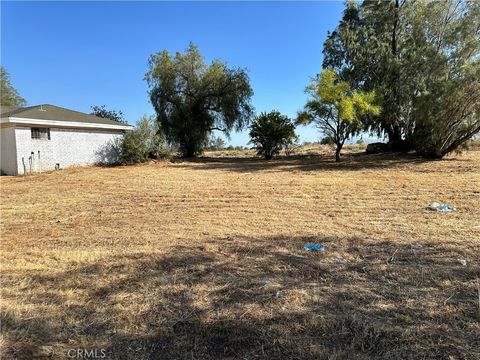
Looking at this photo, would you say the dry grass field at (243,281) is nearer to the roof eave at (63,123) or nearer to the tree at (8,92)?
the roof eave at (63,123)

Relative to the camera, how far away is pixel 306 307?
267 cm

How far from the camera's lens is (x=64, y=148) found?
15.4 metres

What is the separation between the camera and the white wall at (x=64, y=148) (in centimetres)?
1384

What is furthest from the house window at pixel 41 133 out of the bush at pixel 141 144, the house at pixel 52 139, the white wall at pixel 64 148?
the bush at pixel 141 144

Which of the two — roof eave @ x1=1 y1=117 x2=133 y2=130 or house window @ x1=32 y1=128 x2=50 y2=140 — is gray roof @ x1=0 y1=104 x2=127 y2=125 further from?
house window @ x1=32 y1=128 x2=50 y2=140

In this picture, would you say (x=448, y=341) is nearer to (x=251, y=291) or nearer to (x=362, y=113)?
(x=251, y=291)

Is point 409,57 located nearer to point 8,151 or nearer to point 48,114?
point 48,114

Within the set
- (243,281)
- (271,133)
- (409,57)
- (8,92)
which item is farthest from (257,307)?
(8,92)

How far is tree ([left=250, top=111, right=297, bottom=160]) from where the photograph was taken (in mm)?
19938

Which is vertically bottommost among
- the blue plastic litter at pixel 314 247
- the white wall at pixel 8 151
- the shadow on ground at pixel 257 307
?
the shadow on ground at pixel 257 307

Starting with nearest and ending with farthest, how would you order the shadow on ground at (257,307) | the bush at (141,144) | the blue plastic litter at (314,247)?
1. the shadow on ground at (257,307)
2. the blue plastic litter at (314,247)
3. the bush at (141,144)

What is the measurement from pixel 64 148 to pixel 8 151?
2.20 metres

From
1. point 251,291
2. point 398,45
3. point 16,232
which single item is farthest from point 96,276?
point 398,45

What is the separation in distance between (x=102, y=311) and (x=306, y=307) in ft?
5.30
